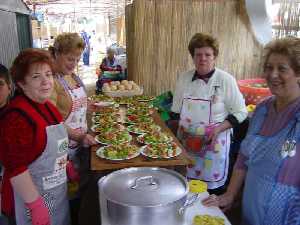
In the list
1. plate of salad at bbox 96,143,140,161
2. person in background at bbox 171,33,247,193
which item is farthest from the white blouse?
plate of salad at bbox 96,143,140,161

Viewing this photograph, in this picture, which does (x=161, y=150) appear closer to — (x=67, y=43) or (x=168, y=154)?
(x=168, y=154)

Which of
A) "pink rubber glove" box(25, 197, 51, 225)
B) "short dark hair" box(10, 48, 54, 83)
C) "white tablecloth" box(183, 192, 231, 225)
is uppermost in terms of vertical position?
"short dark hair" box(10, 48, 54, 83)

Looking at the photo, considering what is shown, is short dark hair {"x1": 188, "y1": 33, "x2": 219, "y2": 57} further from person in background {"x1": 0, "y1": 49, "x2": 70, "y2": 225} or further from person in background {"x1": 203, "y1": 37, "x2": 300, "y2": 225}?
person in background {"x1": 0, "y1": 49, "x2": 70, "y2": 225}

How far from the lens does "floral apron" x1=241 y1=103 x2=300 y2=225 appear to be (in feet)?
4.29

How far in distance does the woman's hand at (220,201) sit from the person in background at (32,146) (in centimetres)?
80

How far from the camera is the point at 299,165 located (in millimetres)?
1301

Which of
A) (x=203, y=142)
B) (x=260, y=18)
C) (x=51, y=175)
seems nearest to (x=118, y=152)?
(x=51, y=175)

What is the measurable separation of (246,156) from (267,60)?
499 millimetres

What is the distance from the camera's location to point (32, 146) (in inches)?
58.4

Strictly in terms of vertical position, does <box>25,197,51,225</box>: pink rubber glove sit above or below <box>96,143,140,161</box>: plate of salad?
below

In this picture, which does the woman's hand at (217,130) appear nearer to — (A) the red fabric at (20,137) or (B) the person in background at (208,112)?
(B) the person in background at (208,112)

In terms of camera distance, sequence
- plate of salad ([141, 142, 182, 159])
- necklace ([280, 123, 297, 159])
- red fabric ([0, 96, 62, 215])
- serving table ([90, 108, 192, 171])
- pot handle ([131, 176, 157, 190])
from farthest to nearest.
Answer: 1. plate of salad ([141, 142, 182, 159])
2. serving table ([90, 108, 192, 171])
3. red fabric ([0, 96, 62, 215])
4. necklace ([280, 123, 297, 159])
5. pot handle ([131, 176, 157, 190])

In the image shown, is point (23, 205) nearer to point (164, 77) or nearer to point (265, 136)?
point (265, 136)

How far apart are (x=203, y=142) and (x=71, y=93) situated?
1.10m
